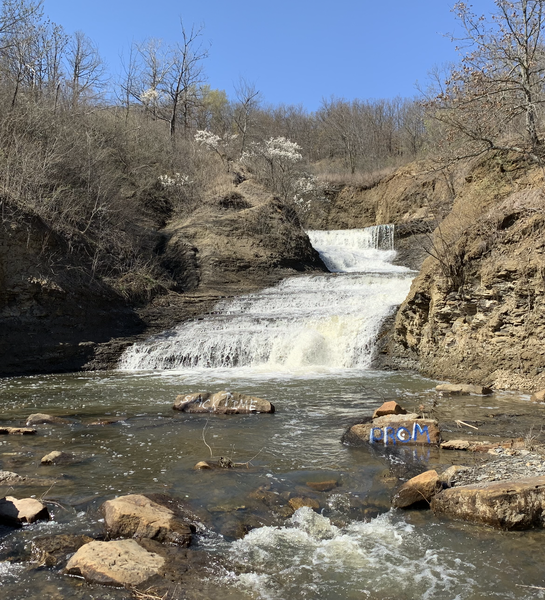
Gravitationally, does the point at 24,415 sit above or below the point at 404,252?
below

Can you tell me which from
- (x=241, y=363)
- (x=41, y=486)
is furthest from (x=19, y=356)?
(x=41, y=486)

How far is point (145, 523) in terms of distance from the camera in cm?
370

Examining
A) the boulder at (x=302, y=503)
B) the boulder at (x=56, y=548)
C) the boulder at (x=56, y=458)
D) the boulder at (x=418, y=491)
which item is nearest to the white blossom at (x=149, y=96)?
the boulder at (x=56, y=458)

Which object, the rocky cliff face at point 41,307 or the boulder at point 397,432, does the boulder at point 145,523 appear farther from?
the rocky cliff face at point 41,307

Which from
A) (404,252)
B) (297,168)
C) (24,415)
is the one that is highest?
(297,168)

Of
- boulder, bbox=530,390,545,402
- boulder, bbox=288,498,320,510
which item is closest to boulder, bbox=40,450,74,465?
boulder, bbox=288,498,320,510

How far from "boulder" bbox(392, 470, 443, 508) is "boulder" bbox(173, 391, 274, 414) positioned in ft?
12.1

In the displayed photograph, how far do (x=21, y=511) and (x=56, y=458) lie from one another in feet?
4.96

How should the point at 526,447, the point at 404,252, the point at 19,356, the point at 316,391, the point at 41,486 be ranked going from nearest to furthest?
the point at 41,486 → the point at 526,447 → the point at 316,391 → the point at 19,356 → the point at 404,252

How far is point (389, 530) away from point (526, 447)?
2134 millimetres

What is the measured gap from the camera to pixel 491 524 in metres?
3.79

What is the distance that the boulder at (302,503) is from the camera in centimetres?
431

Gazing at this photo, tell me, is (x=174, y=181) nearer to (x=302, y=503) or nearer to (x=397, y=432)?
(x=397, y=432)

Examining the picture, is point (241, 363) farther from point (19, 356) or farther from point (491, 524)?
point (491, 524)
